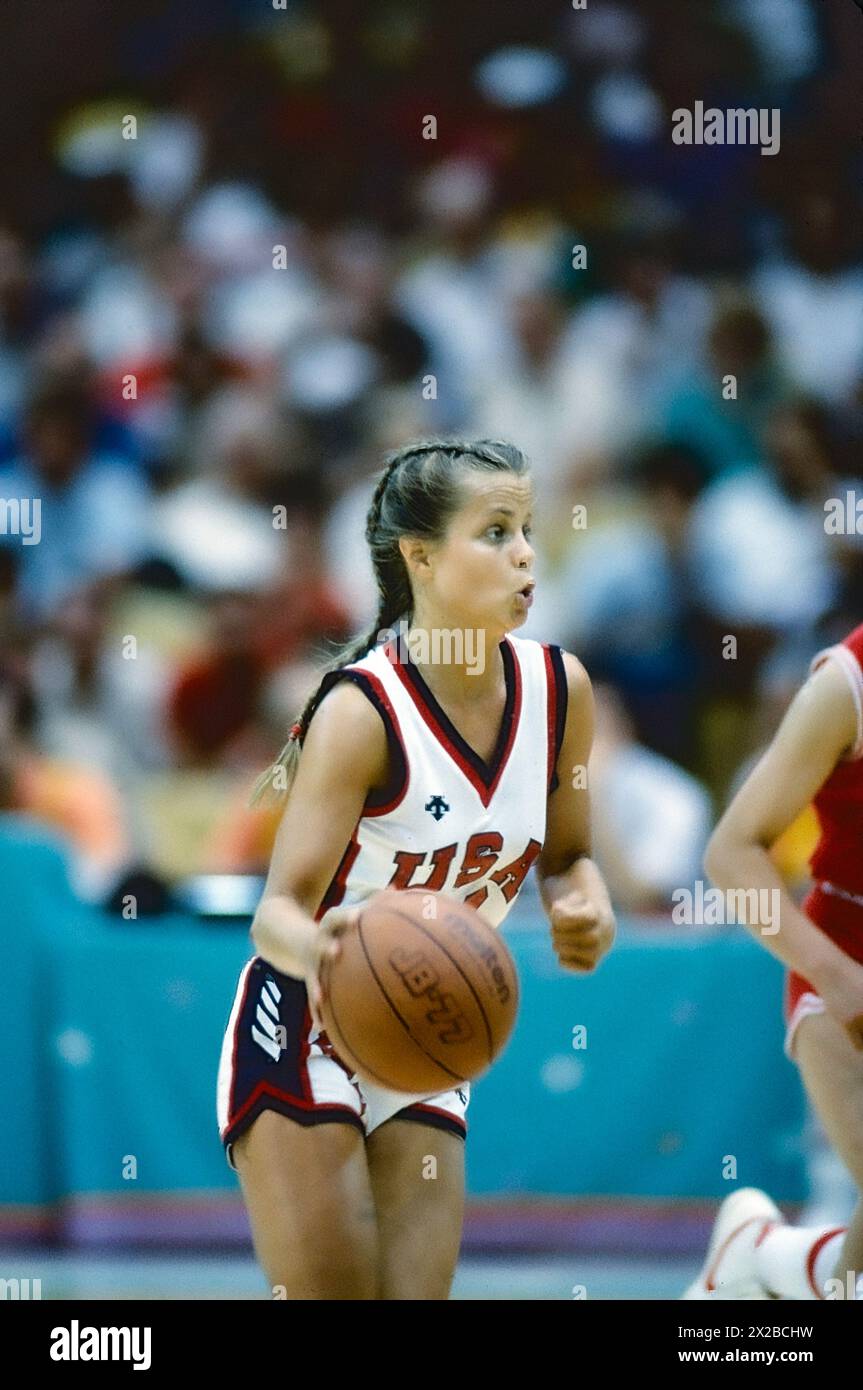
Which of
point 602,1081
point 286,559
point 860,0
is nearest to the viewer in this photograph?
point 860,0

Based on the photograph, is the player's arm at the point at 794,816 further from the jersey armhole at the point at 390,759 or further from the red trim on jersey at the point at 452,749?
the jersey armhole at the point at 390,759

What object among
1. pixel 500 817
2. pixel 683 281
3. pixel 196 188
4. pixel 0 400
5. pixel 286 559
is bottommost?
pixel 500 817

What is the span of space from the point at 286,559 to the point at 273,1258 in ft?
12.1

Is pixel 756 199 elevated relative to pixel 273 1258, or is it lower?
elevated

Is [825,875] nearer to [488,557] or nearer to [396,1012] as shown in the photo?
[488,557]

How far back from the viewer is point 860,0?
14.0ft

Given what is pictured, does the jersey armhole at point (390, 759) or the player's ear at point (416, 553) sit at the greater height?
the player's ear at point (416, 553)

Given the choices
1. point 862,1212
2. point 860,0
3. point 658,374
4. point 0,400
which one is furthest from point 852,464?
point 862,1212

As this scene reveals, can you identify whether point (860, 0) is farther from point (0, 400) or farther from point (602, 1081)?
point (0, 400)

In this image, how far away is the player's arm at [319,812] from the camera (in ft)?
10.1

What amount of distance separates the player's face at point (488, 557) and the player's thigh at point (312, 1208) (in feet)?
2.96

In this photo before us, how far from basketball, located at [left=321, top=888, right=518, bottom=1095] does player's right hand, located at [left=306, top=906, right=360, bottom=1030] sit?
1 cm

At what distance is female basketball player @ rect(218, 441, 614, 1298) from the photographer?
3.09 m

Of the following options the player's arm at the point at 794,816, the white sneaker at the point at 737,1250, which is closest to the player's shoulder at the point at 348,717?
the player's arm at the point at 794,816
